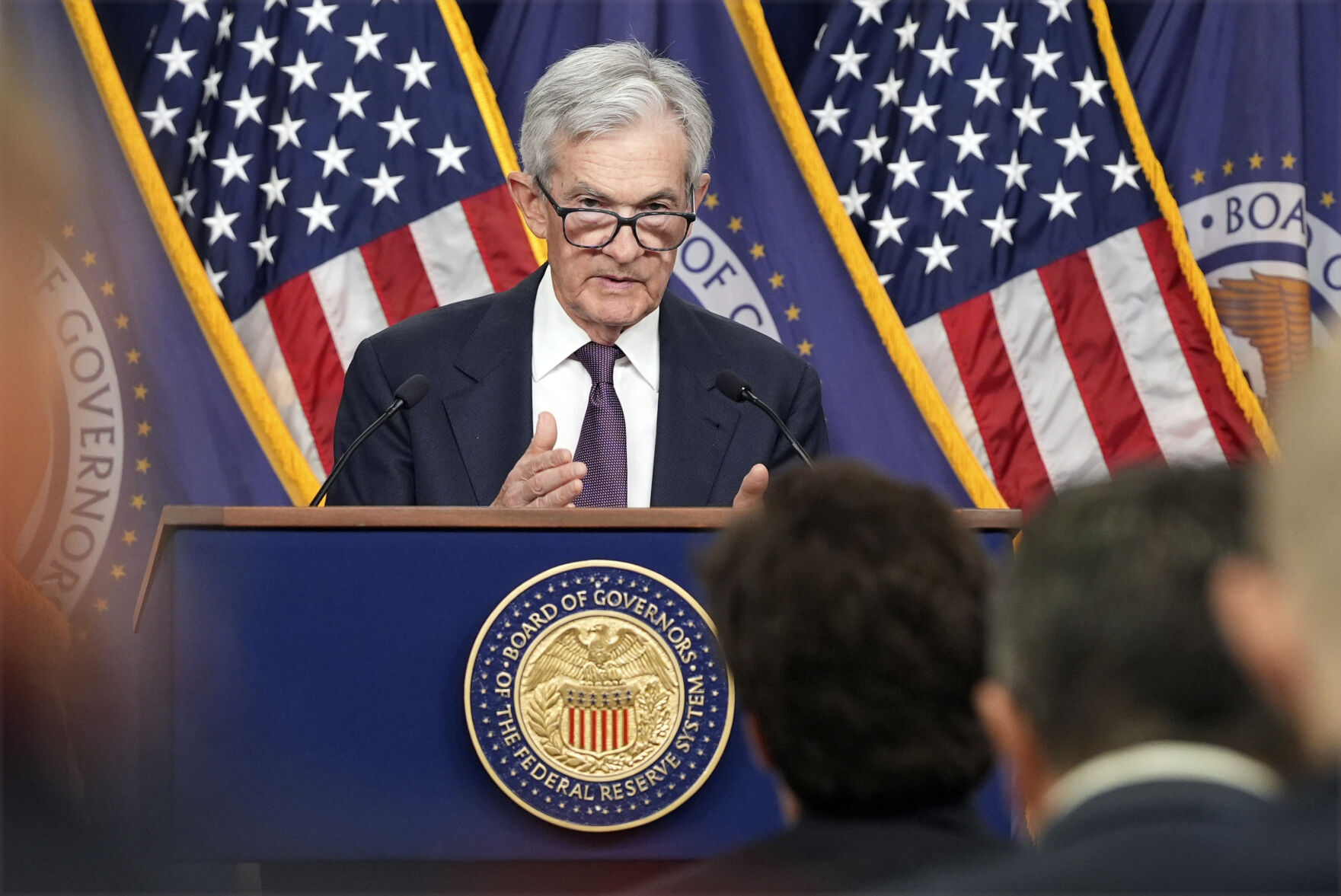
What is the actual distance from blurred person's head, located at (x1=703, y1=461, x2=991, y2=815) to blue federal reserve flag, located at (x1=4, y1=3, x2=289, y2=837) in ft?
9.68

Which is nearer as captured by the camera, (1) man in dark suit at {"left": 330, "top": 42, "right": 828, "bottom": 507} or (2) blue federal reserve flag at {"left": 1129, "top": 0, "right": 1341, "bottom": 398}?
(1) man in dark suit at {"left": 330, "top": 42, "right": 828, "bottom": 507}

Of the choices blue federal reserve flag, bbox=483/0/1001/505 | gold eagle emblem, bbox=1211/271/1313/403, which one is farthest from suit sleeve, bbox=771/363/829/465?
gold eagle emblem, bbox=1211/271/1313/403

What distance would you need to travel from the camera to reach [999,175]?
3.97 metres

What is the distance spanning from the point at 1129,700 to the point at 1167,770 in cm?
4

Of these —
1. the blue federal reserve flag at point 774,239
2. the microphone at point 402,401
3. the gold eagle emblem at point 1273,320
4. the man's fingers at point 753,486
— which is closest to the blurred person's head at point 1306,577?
the man's fingers at point 753,486

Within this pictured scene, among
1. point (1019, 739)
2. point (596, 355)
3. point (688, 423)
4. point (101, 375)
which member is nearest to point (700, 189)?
point (596, 355)

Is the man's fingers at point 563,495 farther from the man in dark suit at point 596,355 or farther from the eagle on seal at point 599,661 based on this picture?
the man in dark suit at point 596,355

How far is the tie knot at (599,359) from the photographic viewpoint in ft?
8.77

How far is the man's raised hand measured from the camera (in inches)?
79.7

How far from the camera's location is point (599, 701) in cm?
178

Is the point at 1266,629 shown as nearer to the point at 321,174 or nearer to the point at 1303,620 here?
the point at 1303,620

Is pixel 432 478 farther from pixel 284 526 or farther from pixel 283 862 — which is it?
pixel 283 862

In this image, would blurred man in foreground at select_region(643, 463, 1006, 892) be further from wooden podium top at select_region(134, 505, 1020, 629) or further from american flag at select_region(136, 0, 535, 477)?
american flag at select_region(136, 0, 535, 477)

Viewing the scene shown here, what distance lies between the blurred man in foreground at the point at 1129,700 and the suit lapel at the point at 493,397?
1.73 m
